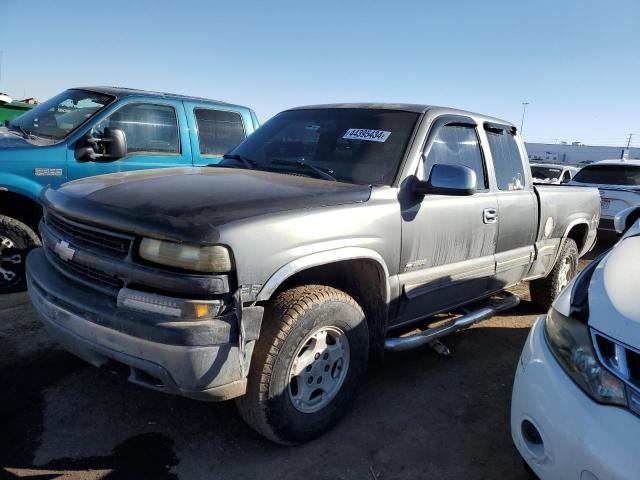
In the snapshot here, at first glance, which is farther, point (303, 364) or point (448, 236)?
point (448, 236)

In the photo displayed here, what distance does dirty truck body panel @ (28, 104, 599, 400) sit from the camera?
2168 mm

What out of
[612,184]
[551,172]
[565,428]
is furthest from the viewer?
[551,172]

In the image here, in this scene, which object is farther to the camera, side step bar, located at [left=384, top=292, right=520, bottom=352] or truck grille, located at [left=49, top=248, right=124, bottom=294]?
side step bar, located at [left=384, top=292, right=520, bottom=352]

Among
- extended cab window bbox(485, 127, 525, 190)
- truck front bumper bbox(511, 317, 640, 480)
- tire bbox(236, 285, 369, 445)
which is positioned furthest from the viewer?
extended cab window bbox(485, 127, 525, 190)

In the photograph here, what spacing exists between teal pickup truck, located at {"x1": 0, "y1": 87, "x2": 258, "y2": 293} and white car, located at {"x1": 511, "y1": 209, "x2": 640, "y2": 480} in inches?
164

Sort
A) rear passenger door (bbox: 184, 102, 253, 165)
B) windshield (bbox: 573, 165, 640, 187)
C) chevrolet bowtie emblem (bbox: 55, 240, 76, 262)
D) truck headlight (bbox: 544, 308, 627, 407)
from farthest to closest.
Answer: windshield (bbox: 573, 165, 640, 187) < rear passenger door (bbox: 184, 102, 253, 165) < chevrolet bowtie emblem (bbox: 55, 240, 76, 262) < truck headlight (bbox: 544, 308, 627, 407)

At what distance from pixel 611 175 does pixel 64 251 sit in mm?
9535

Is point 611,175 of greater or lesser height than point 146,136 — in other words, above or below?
below

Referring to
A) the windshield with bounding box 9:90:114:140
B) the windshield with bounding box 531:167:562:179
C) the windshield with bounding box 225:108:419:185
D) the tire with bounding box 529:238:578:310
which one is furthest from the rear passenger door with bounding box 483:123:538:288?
the windshield with bounding box 531:167:562:179

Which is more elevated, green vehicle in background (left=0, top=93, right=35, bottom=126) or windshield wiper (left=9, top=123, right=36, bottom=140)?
green vehicle in background (left=0, top=93, right=35, bottom=126)

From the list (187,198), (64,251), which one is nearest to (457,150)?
(187,198)

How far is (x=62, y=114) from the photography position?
523 centimetres

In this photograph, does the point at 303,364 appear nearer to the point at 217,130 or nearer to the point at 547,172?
the point at 217,130

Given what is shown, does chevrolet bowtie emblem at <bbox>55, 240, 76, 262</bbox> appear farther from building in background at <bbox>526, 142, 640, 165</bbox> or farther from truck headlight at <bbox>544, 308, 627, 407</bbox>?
building in background at <bbox>526, 142, 640, 165</bbox>
